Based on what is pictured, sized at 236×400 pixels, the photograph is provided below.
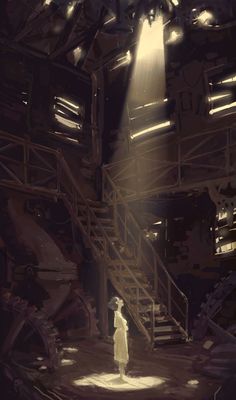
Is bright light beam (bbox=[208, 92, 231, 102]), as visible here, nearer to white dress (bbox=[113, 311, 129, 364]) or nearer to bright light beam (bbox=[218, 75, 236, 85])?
bright light beam (bbox=[218, 75, 236, 85])

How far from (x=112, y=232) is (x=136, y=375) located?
18.3ft

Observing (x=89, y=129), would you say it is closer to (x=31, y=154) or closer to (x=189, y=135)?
(x=31, y=154)

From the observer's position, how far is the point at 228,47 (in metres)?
13.4

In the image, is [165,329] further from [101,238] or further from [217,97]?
[217,97]

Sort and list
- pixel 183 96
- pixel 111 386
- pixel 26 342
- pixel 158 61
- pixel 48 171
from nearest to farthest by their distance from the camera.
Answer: pixel 111 386, pixel 26 342, pixel 48 171, pixel 183 96, pixel 158 61

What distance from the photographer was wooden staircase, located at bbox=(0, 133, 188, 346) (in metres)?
12.2

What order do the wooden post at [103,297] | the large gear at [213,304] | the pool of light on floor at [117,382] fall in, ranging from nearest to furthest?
the pool of light on floor at [117,382], the large gear at [213,304], the wooden post at [103,297]

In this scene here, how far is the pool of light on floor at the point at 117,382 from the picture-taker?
8633 mm

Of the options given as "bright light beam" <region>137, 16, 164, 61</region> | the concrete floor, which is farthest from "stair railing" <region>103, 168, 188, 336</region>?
"bright light beam" <region>137, 16, 164, 61</region>

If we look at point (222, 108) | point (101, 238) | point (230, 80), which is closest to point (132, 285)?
point (101, 238)

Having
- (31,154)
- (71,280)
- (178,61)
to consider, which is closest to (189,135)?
(178,61)

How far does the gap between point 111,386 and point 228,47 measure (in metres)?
10.4

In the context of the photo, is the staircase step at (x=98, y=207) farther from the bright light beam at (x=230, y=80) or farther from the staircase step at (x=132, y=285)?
the bright light beam at (x=230, y=80)

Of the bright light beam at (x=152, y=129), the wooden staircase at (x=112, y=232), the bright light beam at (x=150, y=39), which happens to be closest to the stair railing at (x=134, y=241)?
the wooden staircase at (x=112, y=232)
